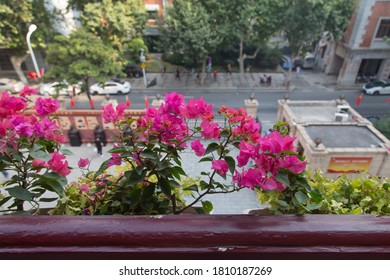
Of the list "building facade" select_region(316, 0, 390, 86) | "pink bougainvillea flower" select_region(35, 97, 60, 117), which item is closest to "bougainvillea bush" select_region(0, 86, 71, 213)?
"pink bougainvillea flower" select_region(35, 97, 60, 117)

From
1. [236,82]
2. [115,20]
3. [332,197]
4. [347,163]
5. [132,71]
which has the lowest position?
[236,82]

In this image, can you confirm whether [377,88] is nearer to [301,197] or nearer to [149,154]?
[301,197]

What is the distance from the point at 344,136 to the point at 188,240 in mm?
10452

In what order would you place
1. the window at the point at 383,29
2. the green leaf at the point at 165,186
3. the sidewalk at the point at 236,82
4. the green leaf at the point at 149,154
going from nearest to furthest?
the green leaf at the point at 149,154 < the green leaf at the point at 165,186 < the window at the point at 383,29 < the sidewalk at the point at 236,82

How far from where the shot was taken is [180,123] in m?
1.97

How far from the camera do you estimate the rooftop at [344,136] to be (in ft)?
31.0

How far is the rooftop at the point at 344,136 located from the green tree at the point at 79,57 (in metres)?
10.9

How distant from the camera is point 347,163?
924cm

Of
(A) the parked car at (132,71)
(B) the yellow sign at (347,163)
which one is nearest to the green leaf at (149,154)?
(B) the yellow sign at (347,163)

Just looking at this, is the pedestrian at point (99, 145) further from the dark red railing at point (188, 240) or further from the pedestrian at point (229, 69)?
the pedestrian at point (229, 69)

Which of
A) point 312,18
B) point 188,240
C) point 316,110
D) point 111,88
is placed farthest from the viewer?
point 111,88

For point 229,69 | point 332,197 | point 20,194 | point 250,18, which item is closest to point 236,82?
point 229,69

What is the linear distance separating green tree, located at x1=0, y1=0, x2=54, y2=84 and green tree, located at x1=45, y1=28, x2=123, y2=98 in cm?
405
